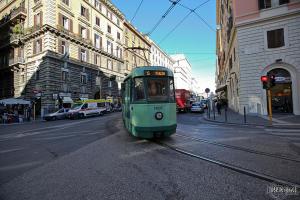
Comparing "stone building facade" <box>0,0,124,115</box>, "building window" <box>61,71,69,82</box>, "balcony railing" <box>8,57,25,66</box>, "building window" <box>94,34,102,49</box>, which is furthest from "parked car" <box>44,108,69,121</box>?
"building window" <box>94,34,102,49</box>

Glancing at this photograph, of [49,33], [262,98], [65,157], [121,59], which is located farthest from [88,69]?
[65,157]

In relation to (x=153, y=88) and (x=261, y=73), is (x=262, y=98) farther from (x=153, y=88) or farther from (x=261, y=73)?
→ (x=153, y=88)

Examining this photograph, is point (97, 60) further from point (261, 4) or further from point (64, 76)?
point (261, 4)

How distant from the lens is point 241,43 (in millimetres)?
18266

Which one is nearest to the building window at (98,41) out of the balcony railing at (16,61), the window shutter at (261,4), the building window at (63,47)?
the building window at (63,47)

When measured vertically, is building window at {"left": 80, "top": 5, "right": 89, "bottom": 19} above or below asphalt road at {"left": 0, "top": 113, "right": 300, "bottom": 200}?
above

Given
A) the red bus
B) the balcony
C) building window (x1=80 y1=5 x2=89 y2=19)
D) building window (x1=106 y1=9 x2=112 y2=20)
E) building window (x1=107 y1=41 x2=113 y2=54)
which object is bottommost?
the red bus

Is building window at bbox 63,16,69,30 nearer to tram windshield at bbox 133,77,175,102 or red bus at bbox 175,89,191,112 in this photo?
red bus at bbox 175,89,191,112

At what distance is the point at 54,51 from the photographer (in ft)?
87.5

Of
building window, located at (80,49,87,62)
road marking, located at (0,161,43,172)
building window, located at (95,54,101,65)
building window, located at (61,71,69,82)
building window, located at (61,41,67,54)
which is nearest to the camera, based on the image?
road marking, located at (0,161,43,172)

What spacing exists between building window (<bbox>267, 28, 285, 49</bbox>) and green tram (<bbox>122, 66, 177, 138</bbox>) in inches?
566

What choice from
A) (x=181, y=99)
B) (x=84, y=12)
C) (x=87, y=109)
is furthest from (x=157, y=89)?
(x=84, y=12)

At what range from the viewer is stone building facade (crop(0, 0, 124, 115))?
2645cm

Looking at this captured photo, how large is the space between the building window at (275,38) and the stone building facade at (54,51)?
84.2 feet
